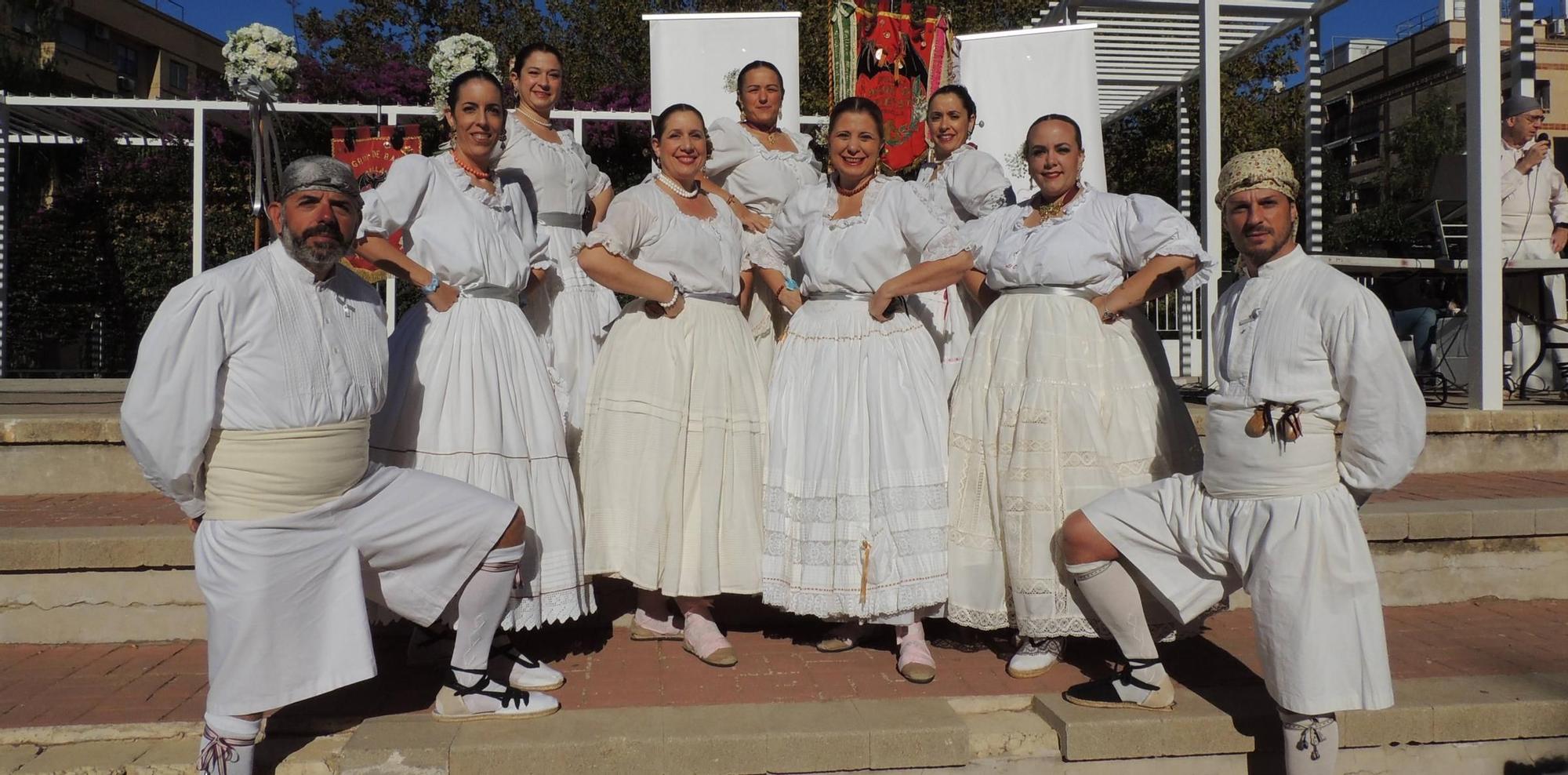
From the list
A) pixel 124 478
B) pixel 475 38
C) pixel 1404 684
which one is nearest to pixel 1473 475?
pixel 1404 684

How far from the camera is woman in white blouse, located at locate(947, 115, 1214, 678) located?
3.66 m

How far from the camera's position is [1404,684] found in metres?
3.54

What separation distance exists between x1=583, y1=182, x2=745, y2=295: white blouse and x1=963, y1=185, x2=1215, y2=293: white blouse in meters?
0.99

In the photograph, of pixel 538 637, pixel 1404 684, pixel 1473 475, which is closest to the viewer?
pixel 1404 684

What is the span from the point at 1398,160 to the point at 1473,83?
27715 millimetres

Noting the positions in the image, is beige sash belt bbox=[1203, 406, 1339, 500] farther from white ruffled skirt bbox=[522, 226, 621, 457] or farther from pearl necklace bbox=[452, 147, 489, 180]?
pearl necklace bbox=[452, 147, 489, 180]

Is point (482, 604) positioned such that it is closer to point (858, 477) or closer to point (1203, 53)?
point (858, 477)

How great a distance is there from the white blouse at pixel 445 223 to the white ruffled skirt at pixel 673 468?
53 centimetres

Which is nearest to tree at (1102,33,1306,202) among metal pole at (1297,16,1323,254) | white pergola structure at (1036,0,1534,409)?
white pergola structure at (1036,0,1534,409)

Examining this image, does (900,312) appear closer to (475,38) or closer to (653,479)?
(653,479)

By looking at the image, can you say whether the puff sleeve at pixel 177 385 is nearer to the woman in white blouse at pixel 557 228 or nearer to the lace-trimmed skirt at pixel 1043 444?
the woman in white blouse at pixel 557 228

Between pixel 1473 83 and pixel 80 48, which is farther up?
pixel 80 48

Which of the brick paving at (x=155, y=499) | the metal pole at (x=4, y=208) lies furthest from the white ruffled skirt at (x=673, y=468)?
the metal pole at (x=4, y=208)

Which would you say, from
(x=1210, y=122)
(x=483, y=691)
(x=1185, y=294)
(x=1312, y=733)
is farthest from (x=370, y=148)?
(x=1185, y=294)
